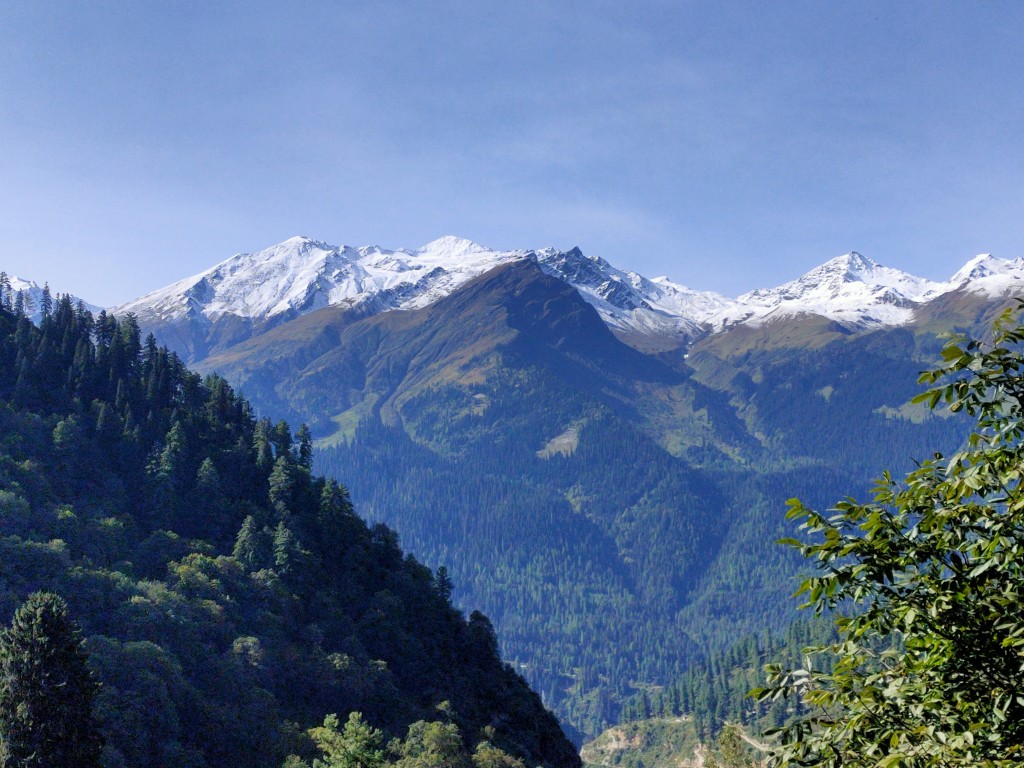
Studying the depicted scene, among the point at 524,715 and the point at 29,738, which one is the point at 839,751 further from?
the point at 524,715

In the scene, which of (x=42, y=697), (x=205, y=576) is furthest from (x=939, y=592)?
(x=205, y=576)

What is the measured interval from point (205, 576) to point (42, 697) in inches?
2109

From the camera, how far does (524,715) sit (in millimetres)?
136625

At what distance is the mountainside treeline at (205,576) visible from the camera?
9300 centimetres

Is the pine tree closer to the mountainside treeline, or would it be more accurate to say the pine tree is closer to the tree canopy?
the mountainside treeline

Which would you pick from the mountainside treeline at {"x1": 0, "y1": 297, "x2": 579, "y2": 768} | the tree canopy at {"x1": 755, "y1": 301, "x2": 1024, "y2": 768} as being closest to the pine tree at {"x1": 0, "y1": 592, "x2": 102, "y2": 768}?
the mountainside treeline at {"x1": 0, "y1": 297, "x2": 579, "y2": 768}

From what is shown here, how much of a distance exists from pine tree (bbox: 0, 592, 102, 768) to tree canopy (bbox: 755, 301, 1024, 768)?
2667 inches

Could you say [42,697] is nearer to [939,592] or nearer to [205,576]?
[205,576]

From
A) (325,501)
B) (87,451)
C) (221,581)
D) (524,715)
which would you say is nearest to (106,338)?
(87,451)

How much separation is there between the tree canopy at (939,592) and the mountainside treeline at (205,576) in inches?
3104

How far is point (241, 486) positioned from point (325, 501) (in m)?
16.2

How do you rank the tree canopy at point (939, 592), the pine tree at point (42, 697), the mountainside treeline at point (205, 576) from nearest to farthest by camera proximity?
the tree canopy at point (939, 592)
the pine tree at point (42, 697)
the mountainside treeline at point (205, 576)

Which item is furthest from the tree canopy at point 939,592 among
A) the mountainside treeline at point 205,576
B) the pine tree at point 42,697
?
the mountainside treeline at point 205,576

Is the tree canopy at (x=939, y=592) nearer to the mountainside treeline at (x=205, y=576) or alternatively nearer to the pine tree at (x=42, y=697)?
the pine tree at (x=42, y=697)
